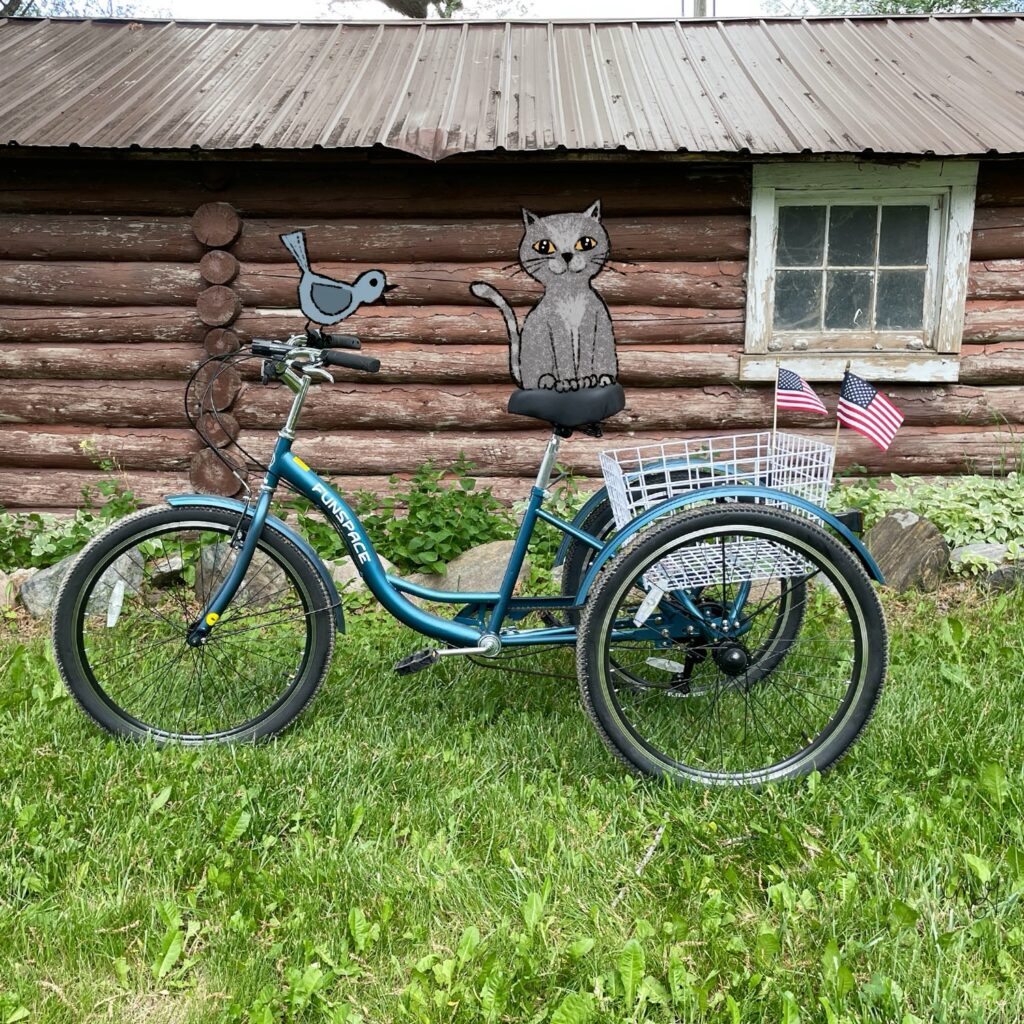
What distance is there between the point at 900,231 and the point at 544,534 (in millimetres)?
2909

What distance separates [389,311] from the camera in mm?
5391

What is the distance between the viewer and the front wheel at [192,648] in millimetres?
2645

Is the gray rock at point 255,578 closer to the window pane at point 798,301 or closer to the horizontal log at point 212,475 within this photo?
the horizontal log at point 212,475

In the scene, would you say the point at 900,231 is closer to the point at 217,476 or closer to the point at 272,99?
the point at 272,99

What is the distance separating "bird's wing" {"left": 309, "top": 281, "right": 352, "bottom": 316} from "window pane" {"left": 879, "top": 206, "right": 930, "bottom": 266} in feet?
10.9

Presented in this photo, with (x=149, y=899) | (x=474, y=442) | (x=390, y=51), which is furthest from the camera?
(x=390, y=51)

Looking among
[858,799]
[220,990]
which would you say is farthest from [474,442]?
[220,990]

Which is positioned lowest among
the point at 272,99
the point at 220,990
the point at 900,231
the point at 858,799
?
the point at 858,799

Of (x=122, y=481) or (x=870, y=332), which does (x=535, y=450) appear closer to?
(x=870, y=332)

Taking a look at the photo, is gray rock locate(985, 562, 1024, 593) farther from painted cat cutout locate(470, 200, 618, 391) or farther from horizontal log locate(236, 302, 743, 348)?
painted cat cutout locate(470, 200, 618, 391)

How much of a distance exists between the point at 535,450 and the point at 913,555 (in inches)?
88.4

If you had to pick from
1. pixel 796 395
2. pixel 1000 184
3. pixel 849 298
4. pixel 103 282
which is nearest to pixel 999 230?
pixel 1000 184

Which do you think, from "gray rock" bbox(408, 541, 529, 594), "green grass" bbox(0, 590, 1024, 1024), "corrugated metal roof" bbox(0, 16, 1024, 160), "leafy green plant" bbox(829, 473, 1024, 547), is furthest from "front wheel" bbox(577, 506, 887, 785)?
"corrugated metal roof" bbox(0, 16, 1024, 160)

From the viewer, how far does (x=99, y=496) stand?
5.57m
